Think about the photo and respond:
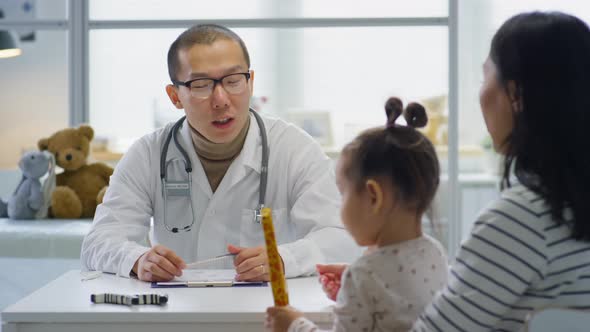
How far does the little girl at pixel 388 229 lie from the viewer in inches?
50.4

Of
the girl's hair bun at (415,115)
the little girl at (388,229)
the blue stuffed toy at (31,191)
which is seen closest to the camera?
the little girl at (388,229)

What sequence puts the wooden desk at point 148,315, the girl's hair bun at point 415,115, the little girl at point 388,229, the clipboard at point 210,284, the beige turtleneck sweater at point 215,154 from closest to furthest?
the little girl at point 388,229, the girl's hair bun at point 415,115, the wooden desk at point 148,315, the clipboard at point 210,284, the beige turtleneck sweater at point 215,154

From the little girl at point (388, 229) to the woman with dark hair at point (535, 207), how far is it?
0.09 metres

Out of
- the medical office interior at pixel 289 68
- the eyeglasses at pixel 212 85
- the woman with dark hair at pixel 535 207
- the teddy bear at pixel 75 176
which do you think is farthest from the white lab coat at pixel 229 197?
the medical office interior at pixel 289 68

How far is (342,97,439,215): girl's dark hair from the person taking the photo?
1303 mm

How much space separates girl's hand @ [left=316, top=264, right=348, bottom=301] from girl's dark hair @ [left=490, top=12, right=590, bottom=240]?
1.68ft

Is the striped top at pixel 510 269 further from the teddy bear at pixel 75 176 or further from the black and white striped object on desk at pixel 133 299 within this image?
the teddy bear at pixel 75 176

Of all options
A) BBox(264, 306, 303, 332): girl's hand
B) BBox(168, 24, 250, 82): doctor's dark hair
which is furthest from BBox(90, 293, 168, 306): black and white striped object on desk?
BBox(168, 24, 250, 82): doctor's dark hair

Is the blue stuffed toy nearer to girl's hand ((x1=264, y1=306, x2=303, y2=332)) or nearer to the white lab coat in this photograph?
the white lab coat

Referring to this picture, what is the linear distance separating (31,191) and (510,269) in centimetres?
299

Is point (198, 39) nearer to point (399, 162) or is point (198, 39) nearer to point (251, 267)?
point (251, 267)

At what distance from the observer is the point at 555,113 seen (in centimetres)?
120

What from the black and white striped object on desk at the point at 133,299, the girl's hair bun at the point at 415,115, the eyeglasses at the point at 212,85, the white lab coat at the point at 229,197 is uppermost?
the eyeglasses at the point at 212,85

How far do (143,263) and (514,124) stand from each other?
3.28ft
